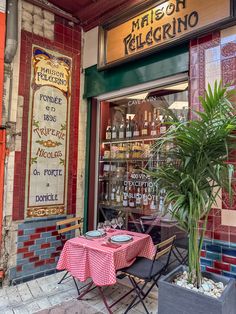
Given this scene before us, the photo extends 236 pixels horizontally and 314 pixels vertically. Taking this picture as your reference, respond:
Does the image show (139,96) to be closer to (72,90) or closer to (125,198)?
(72,90)

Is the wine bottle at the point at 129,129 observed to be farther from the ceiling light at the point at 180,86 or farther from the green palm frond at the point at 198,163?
the green palm frond at the point at 198,163

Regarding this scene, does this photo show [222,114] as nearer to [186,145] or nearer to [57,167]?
[186,145]

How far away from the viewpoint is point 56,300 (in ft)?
9.30

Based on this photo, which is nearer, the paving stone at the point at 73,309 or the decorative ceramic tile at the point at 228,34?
the decorative ceramic tile at the point at 228,34

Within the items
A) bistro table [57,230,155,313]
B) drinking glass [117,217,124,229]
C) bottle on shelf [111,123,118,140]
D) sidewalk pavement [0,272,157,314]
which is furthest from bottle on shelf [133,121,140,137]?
sidewalk pavement [0,272,157,314]

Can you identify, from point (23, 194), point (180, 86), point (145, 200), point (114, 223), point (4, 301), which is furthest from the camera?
point (114, 223)

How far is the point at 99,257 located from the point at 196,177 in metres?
1.25

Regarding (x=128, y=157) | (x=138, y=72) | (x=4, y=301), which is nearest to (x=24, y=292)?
(x=4, y=301)

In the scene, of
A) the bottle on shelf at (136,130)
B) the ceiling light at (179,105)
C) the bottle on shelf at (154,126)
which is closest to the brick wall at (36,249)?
the bottle on shelf at (136,130)

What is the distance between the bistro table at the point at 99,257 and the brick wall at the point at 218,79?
2.35 ft

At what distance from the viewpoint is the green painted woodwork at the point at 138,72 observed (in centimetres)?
296

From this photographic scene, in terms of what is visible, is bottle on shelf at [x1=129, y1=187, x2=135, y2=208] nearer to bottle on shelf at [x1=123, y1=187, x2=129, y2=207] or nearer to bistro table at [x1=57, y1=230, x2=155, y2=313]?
bottle on shelf at [x1=123, y1=187, x2=129, y2=207]

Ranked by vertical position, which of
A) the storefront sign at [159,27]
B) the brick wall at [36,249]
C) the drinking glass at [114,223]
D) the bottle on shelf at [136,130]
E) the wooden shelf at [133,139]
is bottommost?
the brick wall at [36,249]

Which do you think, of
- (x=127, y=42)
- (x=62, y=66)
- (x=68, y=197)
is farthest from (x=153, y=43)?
(x=68, y=197)
